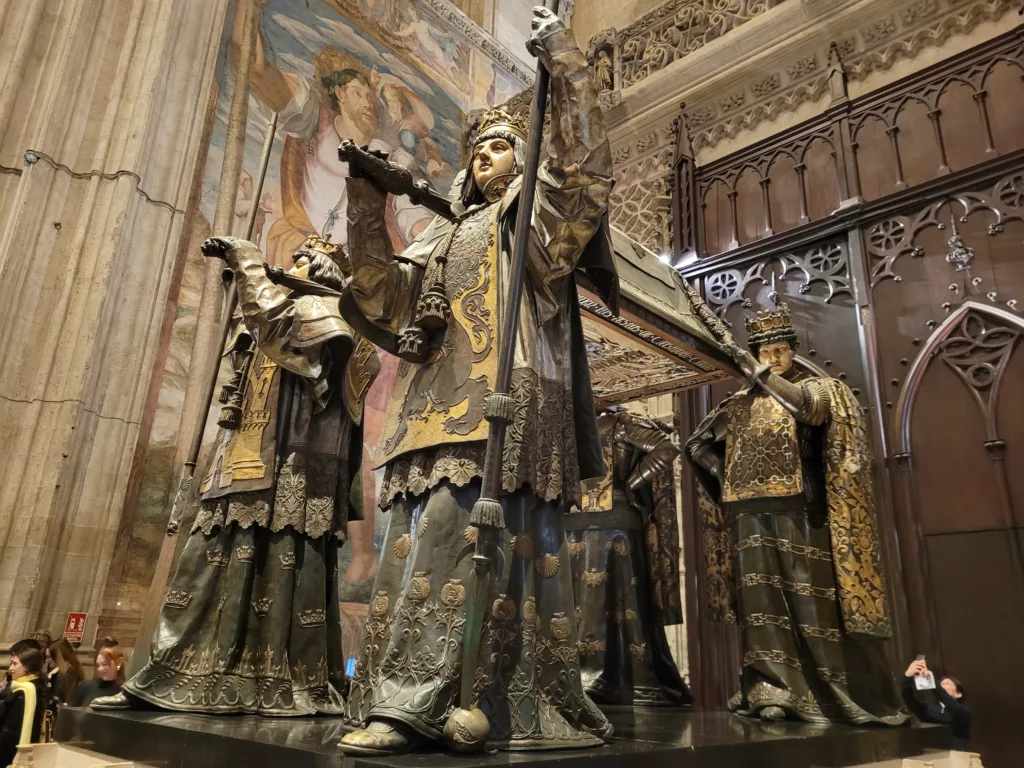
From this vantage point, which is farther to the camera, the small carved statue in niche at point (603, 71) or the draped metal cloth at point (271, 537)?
the small carved statue in niche at point (603, 71)

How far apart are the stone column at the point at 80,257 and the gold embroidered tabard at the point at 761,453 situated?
466cm

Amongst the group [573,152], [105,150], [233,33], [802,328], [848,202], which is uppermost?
[233,33]

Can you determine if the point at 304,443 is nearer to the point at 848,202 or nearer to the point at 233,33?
the point at 848,202

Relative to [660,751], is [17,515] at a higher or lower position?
higher

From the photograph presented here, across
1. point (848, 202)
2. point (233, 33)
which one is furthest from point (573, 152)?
point (233, 33)

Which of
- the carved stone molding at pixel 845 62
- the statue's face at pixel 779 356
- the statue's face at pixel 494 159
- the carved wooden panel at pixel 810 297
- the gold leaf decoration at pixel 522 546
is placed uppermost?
the carved stone molding at pixel 845 62

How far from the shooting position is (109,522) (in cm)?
564

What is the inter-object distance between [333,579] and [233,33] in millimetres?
6792

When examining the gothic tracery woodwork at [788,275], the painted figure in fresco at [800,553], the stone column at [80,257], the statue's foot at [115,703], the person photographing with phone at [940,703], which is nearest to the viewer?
the statue's foot at [115,703]

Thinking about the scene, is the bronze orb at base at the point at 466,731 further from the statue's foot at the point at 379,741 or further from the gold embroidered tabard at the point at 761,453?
the gold embroidered tabard at the point at 761,453

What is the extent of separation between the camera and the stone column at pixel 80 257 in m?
5.38

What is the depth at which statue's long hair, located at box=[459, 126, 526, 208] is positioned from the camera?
265 cm

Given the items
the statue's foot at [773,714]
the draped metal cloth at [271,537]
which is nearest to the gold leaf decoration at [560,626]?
the draped metal cloth at [271,537]

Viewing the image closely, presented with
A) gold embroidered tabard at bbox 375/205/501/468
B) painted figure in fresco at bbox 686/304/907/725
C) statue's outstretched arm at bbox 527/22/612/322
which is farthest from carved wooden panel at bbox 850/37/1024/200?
gold embroidered tabard at bbox 375/205/501/468
